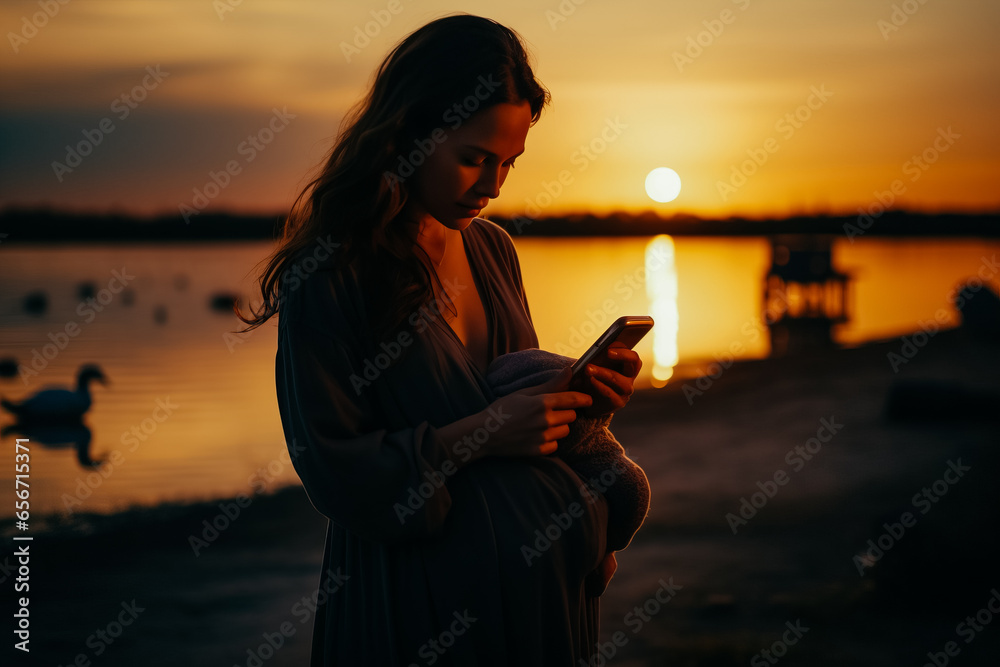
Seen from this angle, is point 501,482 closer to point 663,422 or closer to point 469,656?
point 469,656

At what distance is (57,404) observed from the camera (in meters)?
8.88

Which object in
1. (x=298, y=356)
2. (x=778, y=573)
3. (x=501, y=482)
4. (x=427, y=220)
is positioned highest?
(x=427, y=220)

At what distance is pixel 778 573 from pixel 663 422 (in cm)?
408

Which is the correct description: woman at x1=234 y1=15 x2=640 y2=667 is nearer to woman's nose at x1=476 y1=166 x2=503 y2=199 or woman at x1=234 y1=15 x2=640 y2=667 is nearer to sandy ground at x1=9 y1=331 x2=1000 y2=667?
woman's nose at x1=476 y1=166 x2=503 y2=199

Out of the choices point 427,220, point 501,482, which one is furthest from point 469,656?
point 427,220

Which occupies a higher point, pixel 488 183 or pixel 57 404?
pixel 488 183

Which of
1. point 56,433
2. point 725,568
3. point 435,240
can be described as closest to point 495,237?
point 435,240

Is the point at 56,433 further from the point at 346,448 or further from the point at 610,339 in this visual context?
the point at 610,339

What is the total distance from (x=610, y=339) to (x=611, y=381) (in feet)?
0.38

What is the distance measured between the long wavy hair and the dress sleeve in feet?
0.37

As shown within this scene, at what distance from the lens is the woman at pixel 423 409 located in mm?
1666

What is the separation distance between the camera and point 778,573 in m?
5.29

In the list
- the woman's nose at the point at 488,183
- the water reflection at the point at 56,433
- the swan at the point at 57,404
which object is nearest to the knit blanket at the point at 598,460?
the woman's nose at the point at 488,183

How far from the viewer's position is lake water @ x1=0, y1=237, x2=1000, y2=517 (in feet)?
24.8
